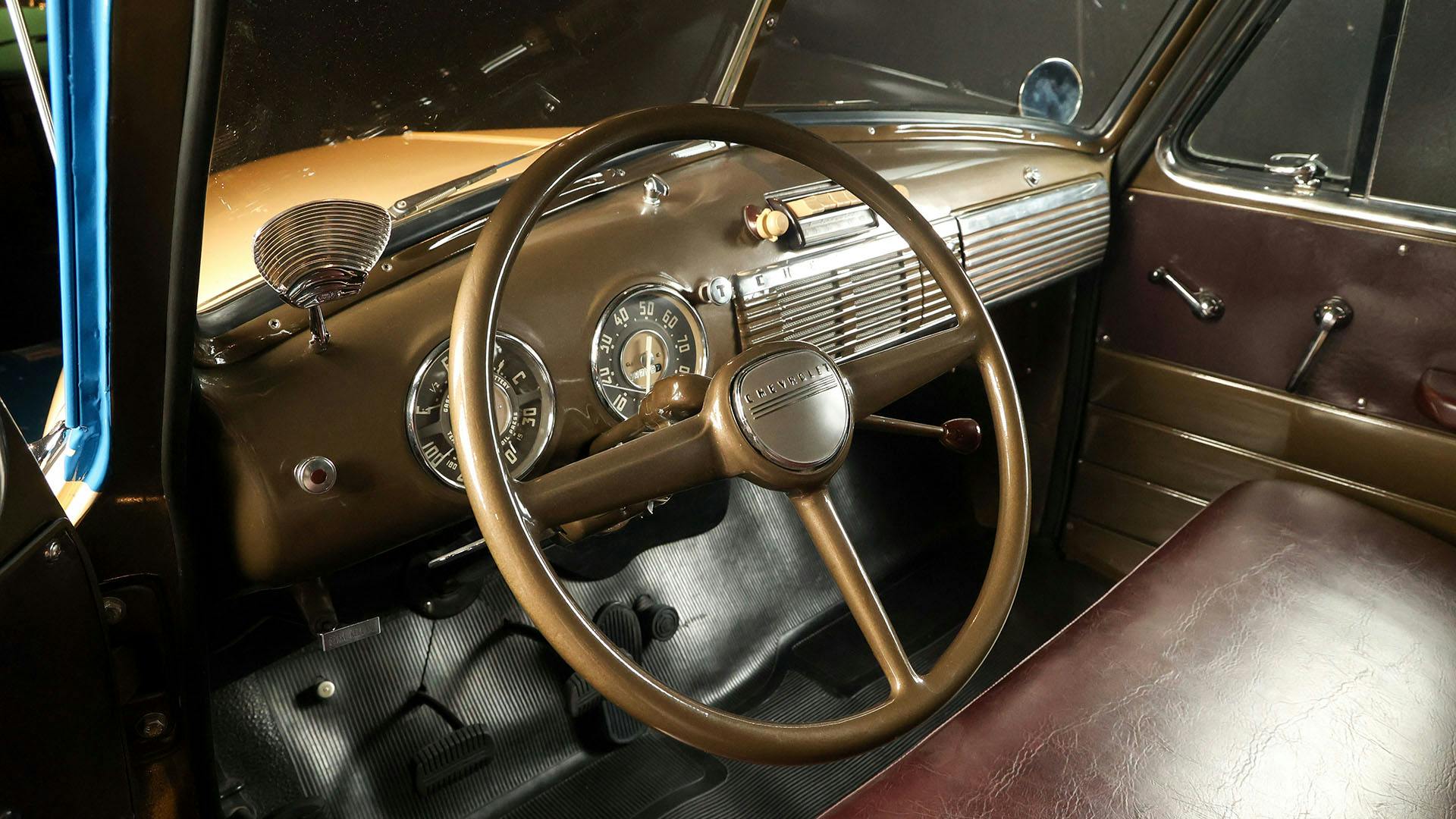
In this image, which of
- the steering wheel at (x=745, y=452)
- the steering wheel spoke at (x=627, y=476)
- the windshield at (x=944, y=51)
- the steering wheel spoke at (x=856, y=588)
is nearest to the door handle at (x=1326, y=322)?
the windshield at (x=944, y=51)

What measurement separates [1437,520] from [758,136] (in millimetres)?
1511

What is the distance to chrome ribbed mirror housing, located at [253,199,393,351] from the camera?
37.8 inches

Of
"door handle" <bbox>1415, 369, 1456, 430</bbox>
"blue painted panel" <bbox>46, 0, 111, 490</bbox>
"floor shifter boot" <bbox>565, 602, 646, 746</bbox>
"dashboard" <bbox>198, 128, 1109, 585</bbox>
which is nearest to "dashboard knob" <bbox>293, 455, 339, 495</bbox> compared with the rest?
"dashboard" <bbox>198, 128, 1109, 585</bbox>

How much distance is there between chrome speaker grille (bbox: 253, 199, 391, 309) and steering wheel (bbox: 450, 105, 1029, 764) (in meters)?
0.12

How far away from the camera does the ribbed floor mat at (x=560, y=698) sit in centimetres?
170

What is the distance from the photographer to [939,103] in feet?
6.61

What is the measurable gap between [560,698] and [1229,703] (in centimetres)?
114

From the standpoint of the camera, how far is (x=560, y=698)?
1.92 metres

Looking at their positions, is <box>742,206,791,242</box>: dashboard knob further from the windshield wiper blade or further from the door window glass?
the door window glass

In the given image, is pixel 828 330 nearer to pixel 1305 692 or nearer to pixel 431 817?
pixel 1305 692

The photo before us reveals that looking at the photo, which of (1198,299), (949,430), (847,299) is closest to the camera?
(949,430)

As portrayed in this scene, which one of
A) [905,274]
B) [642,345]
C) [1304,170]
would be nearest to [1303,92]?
[1304,170]

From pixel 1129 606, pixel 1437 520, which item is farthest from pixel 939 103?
pixel 1437 520

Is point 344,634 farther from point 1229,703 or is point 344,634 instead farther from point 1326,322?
point 1326,322
